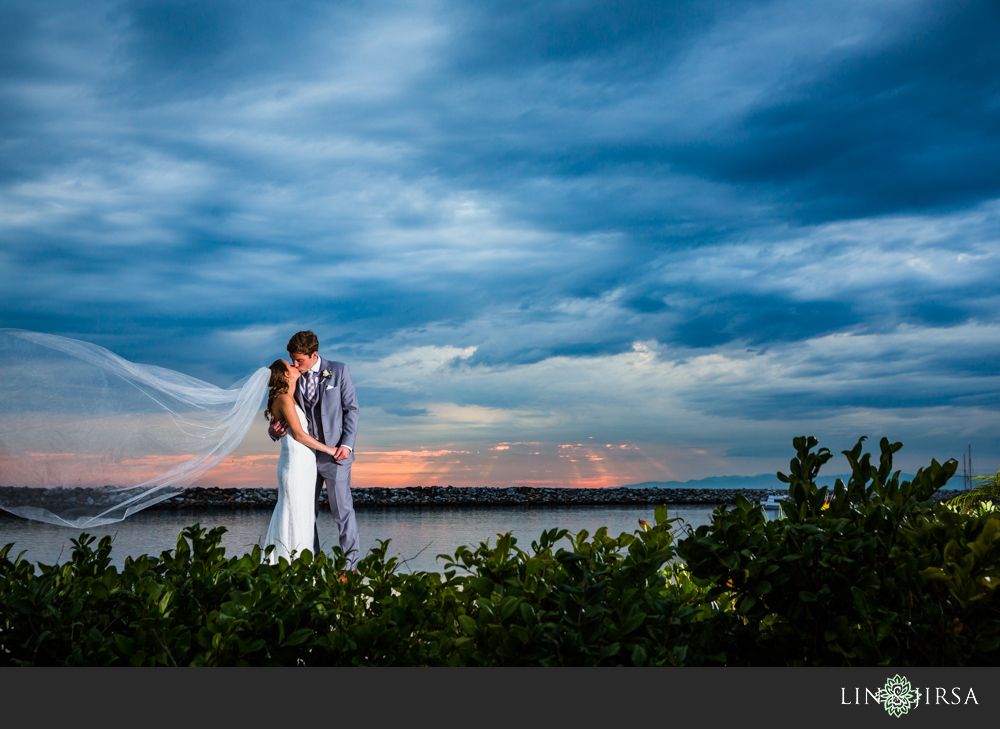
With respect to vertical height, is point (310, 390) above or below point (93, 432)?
above

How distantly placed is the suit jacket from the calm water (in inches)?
44.8

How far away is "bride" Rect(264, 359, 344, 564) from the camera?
6281 millimetres

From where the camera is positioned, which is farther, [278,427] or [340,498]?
[340,498]

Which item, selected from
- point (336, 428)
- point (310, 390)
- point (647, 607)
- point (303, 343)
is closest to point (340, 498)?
point (336, 428)

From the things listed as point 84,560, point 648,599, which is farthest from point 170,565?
point 648,599

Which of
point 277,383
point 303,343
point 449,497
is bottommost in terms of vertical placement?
point 449,497
